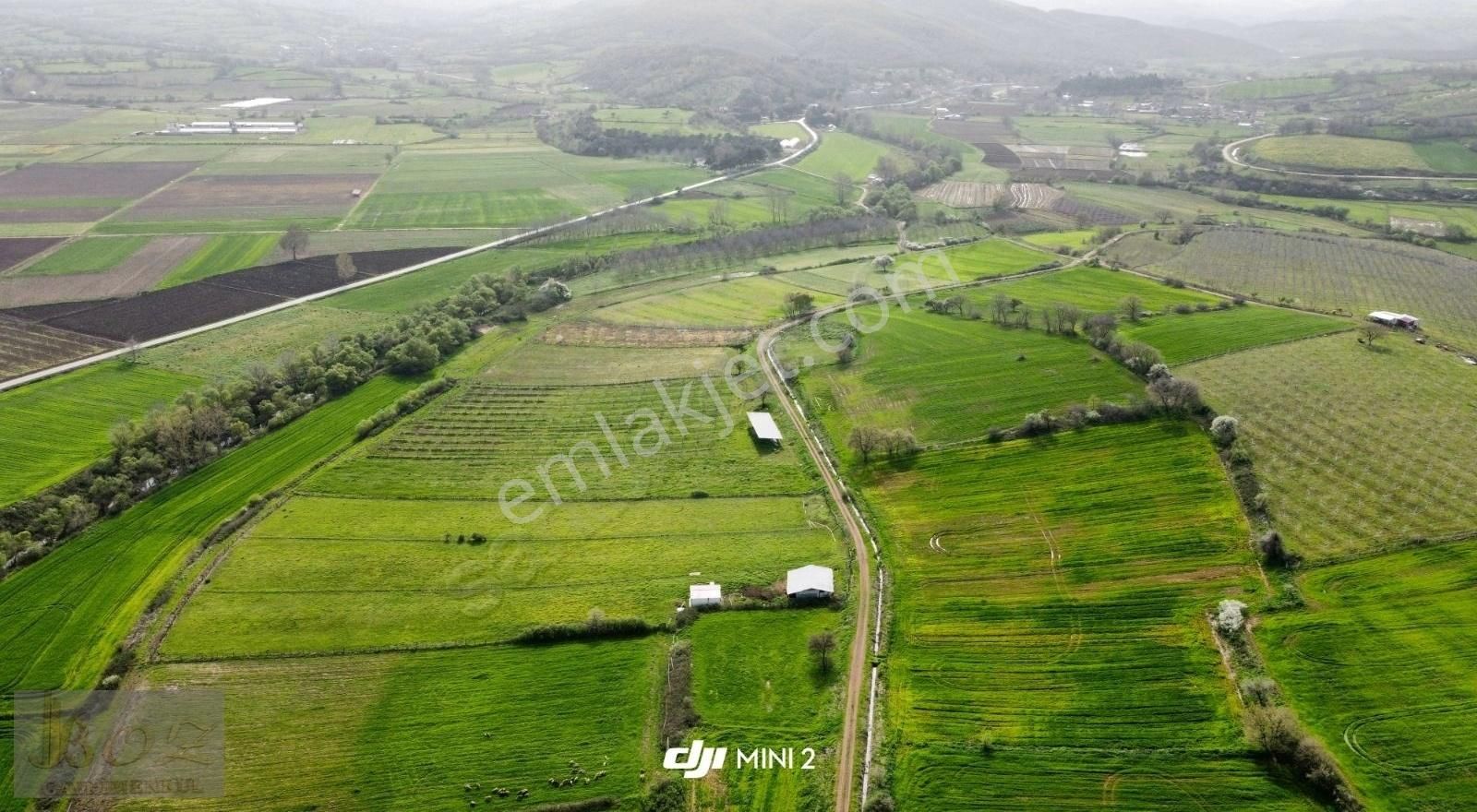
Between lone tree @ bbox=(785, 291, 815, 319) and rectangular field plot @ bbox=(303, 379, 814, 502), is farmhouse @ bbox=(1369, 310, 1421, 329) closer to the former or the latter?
lone tree @ bbox=(785, 291, 815, 319)

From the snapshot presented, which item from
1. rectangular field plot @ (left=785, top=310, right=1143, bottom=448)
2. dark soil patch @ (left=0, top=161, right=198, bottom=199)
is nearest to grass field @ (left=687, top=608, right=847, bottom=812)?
rectangular field plot @ (left=785, top=310, right=1143, bottom=448)

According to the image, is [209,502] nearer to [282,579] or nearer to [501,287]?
[282,579]

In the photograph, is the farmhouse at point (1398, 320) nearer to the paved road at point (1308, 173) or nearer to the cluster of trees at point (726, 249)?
the cluster of trees at point (726, 249)

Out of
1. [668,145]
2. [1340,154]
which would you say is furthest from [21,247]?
[1340,154]

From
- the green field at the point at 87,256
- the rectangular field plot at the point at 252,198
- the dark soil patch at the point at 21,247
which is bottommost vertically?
the green field at the point at 87,256

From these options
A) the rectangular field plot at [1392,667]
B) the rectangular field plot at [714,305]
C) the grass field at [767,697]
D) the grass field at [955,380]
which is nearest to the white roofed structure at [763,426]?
the grass field at [955,380]

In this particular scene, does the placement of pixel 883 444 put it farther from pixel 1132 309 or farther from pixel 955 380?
pixel 1132 309
